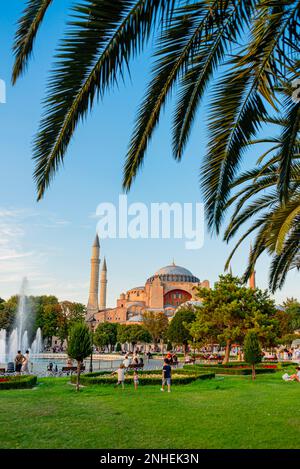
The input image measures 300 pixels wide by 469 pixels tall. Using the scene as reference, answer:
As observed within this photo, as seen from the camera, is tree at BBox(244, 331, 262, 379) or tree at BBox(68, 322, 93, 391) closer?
tree at BBox(68, 322, 93, 391)

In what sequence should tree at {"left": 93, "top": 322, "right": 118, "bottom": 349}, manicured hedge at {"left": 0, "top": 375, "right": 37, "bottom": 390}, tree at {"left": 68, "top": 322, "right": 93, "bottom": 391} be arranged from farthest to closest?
tree at {"left": 93, "top": 322, "right": 118, "bottom": 349}
tree at {"left": 68, "top": 322, "right": 93, "bottom": 391}
manicured hedge at {"left": 0, "top": 375, "right": 37, "bottom": 390}

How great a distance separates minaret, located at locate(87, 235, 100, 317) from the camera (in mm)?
74688

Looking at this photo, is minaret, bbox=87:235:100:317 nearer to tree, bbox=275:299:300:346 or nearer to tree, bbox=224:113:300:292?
tree, bbox=275:299:300:346

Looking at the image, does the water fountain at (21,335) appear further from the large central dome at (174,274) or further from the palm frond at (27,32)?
the palm frond at (27,32)

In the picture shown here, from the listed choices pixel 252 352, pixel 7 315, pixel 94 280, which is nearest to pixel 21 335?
pixel 7 315

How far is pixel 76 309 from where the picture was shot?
65750 millimetres

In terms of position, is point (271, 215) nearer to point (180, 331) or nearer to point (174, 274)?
point (180, 331)

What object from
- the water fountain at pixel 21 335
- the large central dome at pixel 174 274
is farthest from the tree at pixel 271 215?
the large central dome at pixel 174 274

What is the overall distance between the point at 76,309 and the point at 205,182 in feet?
203

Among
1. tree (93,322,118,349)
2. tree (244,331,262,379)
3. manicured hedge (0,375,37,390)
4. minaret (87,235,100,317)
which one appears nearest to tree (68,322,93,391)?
manicured hedge (0,375,37,390)

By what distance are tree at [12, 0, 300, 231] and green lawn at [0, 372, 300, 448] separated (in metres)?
3.46

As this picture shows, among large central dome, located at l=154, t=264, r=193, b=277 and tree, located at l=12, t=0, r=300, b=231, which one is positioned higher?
large central dome, located at l=154, t=264, r=193, b=277

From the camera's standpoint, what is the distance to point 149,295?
88312 millimetres
